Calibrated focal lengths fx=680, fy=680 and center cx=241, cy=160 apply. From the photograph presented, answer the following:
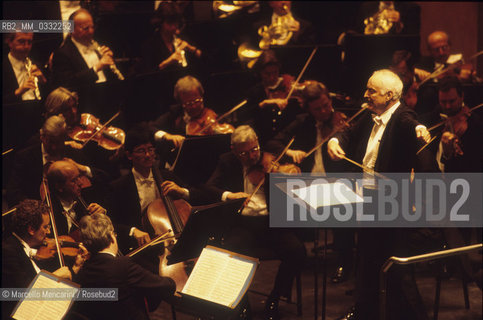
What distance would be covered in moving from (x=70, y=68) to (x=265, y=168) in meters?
1.80

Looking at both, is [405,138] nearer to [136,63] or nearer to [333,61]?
[333,61]

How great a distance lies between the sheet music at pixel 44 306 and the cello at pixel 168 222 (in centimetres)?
69

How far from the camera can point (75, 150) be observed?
4430 mm

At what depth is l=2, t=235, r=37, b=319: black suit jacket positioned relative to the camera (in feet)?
10.7

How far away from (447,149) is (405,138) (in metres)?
1.01

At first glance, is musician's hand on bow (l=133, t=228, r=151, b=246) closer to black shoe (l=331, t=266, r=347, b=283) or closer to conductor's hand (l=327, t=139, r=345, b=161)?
conductor's hand (l=327, t=139, r=345, b=161)

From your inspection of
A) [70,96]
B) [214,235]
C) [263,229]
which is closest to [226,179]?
[263,229]

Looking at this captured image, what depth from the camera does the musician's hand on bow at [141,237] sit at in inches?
146

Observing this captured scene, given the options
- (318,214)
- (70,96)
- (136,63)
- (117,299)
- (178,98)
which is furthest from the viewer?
(136,63)

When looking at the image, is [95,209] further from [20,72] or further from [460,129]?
[460,129]

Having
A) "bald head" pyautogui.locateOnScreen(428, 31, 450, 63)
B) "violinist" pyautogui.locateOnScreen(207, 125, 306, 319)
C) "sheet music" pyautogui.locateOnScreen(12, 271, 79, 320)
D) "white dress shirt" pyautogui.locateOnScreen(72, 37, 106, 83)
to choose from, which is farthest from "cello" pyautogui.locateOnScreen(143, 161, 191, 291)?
"bald head" pyautogui.locateOnScreen(428, 31, 450, 63)

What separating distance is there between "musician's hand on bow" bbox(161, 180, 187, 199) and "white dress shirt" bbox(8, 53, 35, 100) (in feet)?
4.71

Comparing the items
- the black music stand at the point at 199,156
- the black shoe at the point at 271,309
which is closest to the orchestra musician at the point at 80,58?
the black music stand at the point at 199,156

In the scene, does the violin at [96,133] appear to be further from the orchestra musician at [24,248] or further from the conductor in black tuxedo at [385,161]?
the conductor in black tuxedo at [385,161]
